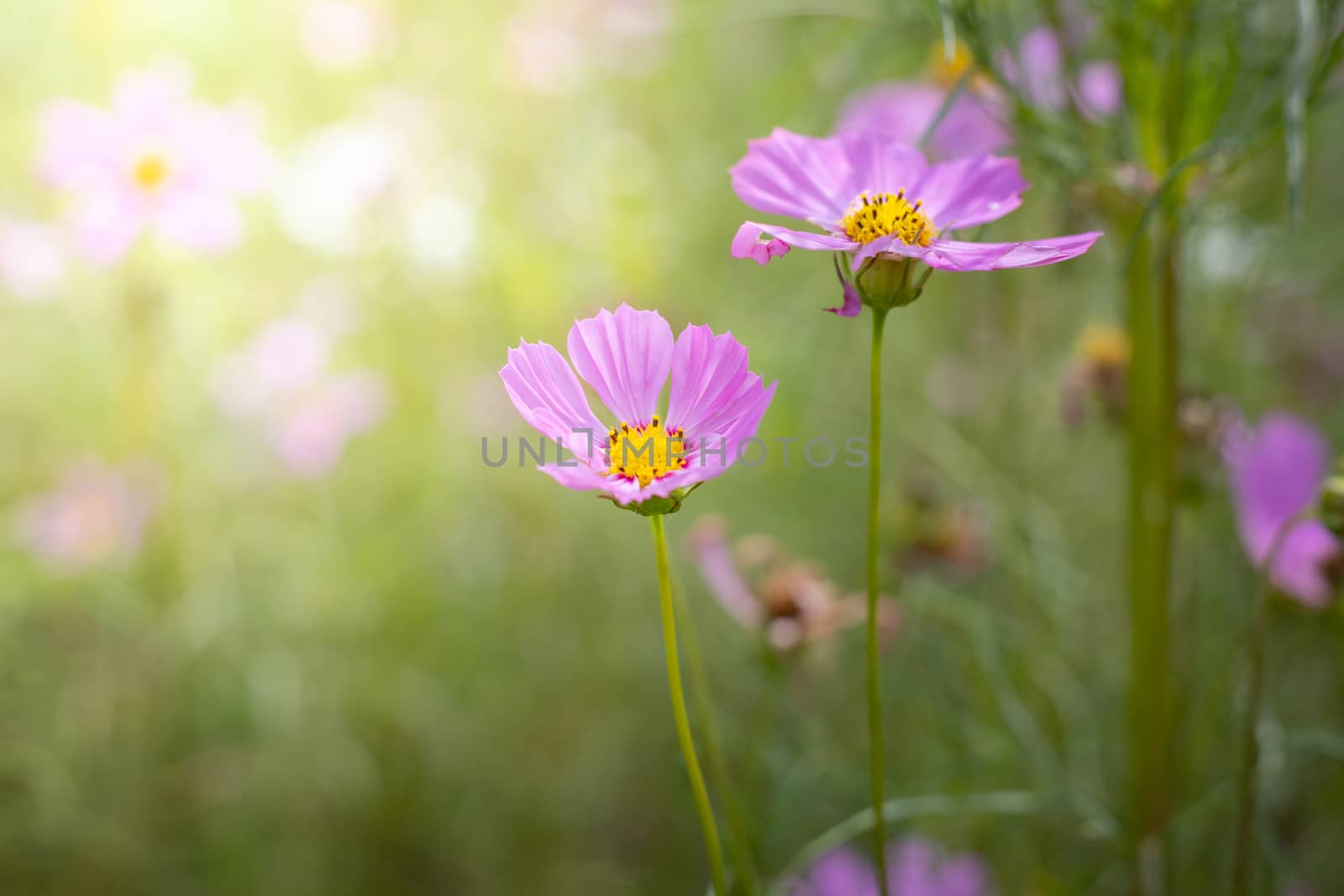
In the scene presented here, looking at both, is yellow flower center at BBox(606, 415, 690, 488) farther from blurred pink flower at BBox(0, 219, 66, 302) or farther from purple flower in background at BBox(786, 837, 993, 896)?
blurred pink flower at BBox(0, 219, 66, 302)

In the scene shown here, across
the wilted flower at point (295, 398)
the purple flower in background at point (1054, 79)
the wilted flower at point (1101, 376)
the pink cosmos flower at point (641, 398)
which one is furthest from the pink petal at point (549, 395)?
the wilted flower at point (295, 398)

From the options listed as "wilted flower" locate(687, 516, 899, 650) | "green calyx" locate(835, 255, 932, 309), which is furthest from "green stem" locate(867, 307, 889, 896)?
"wilted flower" locate(687, 516, 899, 650)

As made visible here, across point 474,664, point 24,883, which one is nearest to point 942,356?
point 474,664

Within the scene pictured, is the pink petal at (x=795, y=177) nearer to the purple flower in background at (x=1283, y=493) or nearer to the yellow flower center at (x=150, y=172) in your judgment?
the purple flower in background at (x=1283, y=493)

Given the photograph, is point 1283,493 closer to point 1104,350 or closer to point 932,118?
point 1104,350

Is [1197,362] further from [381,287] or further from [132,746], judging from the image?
[132,746]

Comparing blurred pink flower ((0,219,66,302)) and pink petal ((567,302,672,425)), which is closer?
pink petal ((567,302,672,425))

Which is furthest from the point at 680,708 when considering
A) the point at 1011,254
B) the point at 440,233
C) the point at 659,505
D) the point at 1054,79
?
the point at 440,233
